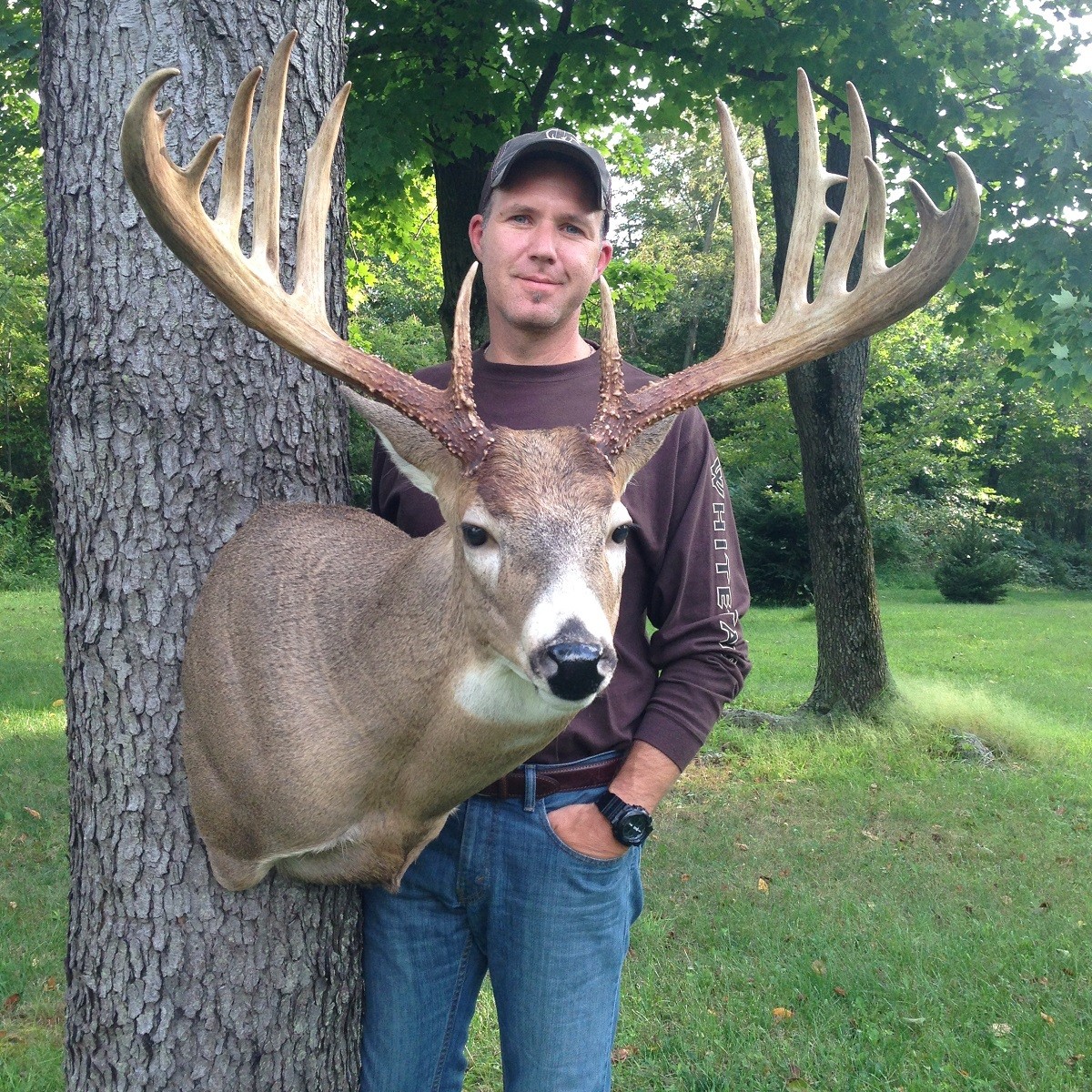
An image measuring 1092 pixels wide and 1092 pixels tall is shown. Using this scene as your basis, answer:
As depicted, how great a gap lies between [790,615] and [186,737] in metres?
19.7

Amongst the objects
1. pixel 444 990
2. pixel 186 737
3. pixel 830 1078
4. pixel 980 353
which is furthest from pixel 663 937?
pixel 980 353

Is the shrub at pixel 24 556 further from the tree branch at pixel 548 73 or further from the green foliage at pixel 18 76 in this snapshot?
the tree branch at pixel 548 73

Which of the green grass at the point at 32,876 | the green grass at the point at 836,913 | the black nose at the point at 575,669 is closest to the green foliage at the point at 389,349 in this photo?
the green grass at the point at 32,876

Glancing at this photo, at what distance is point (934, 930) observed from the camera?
5.74 m

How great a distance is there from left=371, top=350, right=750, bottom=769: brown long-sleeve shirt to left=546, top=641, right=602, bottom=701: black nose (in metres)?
0.90

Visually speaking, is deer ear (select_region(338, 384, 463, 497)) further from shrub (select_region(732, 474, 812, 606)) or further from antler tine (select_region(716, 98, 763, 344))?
shrub (select_region(732, 474, 812, 606))

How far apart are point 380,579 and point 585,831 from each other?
2.71ft

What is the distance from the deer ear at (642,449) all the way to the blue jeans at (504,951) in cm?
86

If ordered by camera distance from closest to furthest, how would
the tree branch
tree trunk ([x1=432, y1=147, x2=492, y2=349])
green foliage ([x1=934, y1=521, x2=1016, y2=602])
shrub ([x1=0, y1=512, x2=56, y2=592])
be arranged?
the tree branch
tree trunk ([x1=432, y1=147, x2=492, y2=349])
shrub ([x1=0, y1=512, x2=56, y2=592])
green foliage ([x1=934, y1=521, x2=1016, y2=602])

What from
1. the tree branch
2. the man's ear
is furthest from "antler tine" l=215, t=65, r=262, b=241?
the tree branch

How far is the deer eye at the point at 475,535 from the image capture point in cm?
221

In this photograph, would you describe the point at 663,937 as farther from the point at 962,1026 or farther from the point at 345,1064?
the point at 345,1064

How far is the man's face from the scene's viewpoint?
2.91 metres

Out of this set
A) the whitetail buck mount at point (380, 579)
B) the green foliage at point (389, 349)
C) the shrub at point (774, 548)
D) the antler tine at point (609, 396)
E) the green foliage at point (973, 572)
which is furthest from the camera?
the green foliage at point (973, 572)
